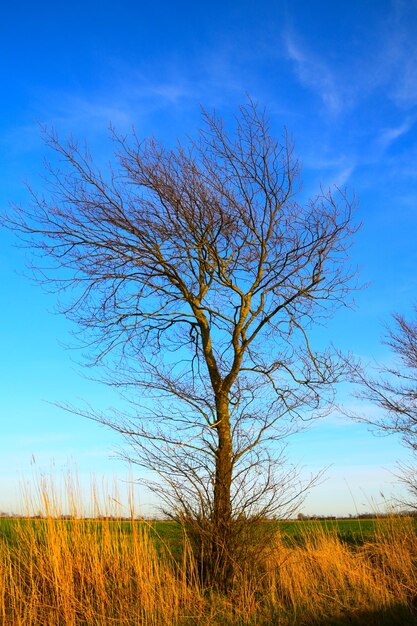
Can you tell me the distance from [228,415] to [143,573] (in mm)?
2320

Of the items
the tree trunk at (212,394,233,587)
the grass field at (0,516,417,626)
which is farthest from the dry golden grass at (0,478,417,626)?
the tree trunk at (212,394,233,587)

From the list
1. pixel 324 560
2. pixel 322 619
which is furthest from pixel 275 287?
pixel 322 619

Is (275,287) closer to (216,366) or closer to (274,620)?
(216,366)

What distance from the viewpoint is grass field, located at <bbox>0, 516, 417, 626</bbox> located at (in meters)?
6.43

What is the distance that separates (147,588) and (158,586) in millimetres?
166

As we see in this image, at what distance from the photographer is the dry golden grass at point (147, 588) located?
253 inches

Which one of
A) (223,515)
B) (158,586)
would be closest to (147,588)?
(158,586)

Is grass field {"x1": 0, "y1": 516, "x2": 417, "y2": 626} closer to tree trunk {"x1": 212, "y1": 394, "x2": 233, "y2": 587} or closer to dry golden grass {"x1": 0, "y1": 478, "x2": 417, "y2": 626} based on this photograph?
dry golden grass {"x1": 0, "y1": 478, "x2": 417, "y2": 626}

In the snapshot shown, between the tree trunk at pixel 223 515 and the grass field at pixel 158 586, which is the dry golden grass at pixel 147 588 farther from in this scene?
the tree trunk at pixel 223 515

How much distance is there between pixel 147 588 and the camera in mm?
6555

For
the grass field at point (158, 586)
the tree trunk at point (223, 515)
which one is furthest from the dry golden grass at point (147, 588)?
the tree trunk at point (223, 515)

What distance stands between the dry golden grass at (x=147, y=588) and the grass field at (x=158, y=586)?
1 cm

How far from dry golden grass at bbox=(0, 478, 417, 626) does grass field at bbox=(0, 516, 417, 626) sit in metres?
0.01

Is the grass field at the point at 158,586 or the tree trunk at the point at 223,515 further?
the tree trunk at the point at 223,515
